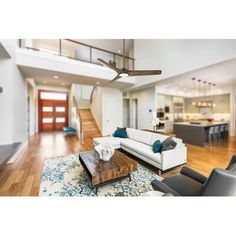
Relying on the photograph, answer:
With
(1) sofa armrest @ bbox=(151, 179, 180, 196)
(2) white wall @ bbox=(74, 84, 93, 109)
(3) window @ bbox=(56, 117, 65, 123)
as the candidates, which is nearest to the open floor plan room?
(1) sofa armrest @ bbox=(151, 179, 180, 196)

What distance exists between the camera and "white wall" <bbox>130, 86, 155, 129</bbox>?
6.78 meters

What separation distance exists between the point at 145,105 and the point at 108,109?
2.04 m

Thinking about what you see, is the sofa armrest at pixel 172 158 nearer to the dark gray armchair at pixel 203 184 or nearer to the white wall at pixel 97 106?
the dark gray armchair at pixel 203 184

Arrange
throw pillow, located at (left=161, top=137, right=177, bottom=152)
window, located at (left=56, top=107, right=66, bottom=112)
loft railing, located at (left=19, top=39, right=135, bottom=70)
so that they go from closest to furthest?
throw pillow, located at (left=161, top=137, right=177, bottom=152), loft railing, located at (left=19, top=39, right=135, bottom=70), window, located at (left=56, top=107, right=66, bottom=112)

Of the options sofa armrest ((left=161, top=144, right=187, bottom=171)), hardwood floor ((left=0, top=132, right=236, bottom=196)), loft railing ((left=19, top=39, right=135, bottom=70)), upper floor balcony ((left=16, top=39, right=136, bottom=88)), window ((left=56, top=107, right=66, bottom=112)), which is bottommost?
hardwood floor ((left=0, top=132, right=236, bottom=196))

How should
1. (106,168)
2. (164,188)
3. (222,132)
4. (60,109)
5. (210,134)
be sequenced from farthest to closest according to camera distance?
(60,109) < (222,132) < (210,134) < (106,168) < (164,188)

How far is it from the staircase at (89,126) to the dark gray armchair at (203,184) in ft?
17.6

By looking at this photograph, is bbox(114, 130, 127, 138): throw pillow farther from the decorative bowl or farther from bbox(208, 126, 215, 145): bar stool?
bbox(208, 126, 215, 145): bar stool

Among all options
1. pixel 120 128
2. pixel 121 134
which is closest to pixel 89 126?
pixel 120 128

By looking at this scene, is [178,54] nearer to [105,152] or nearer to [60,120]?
[105,152]

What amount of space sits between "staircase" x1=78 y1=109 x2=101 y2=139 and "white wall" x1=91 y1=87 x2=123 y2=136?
0.25m

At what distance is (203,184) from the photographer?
149 centimetres
